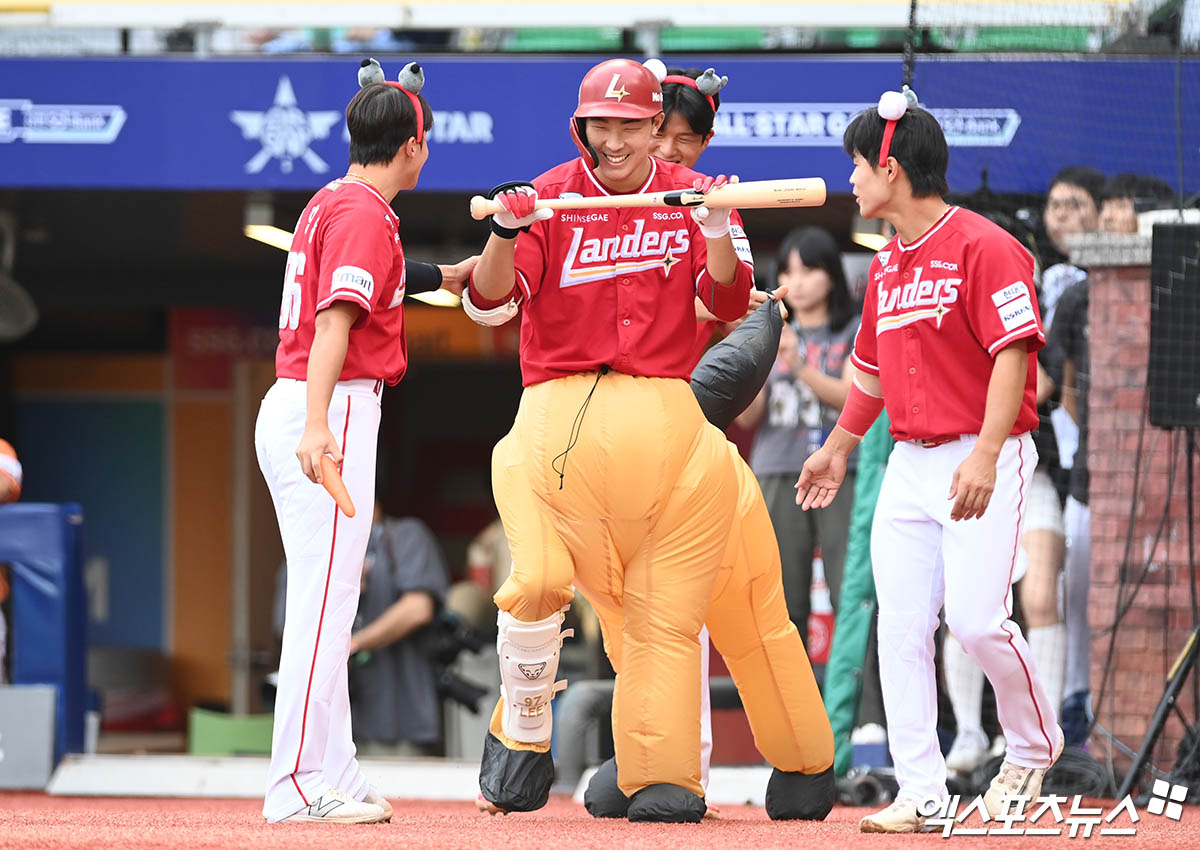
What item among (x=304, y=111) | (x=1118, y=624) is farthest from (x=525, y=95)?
(x=1118, y=624)

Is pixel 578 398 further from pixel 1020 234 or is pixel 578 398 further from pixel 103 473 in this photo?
pixel 103 473

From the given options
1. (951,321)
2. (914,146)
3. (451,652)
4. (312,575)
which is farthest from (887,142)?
(451,652)

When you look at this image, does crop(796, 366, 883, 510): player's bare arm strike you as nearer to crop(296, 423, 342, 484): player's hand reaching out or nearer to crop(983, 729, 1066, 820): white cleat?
crop(983, 729, 1066, 820): white cleat

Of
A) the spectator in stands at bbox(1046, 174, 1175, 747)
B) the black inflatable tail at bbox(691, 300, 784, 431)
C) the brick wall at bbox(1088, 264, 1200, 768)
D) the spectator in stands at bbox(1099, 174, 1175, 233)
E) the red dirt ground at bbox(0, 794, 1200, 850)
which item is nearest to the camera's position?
the red dirt ground at bbox(0, 794, 1200, 850)

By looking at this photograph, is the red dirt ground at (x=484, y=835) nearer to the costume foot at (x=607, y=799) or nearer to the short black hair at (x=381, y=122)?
the costume foot at (x=607, y=799)

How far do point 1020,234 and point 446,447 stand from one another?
505 cm

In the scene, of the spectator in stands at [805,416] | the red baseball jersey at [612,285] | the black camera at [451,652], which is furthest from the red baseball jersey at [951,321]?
the black camera at [451,652]

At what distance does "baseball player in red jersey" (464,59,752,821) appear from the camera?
398 cm

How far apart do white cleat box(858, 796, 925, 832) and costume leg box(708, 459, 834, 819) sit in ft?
1.38

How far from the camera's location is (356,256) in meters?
3.96

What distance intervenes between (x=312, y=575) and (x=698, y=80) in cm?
177

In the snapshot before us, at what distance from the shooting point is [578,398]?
4.04 metres
